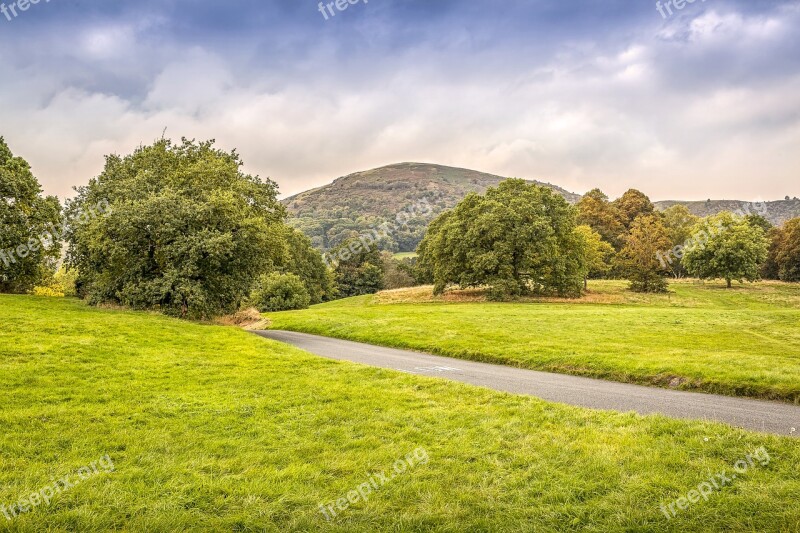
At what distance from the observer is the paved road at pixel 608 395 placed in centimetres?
1041

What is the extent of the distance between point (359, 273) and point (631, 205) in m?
52.8

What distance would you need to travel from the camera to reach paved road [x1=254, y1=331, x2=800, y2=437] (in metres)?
10.4

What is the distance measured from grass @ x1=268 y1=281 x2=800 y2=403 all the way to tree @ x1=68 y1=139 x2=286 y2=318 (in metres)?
6.90

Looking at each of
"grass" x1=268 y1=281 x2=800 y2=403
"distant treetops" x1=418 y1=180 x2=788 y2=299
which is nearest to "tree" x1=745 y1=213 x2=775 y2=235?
"distant treetops" x1=418 y1=180 x2=788 y2=299

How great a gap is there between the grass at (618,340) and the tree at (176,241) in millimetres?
6896

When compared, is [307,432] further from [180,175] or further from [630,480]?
[180,175]

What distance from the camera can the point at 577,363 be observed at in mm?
17375

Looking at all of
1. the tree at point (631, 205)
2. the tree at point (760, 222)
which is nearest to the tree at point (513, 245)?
the tree at point (631, 205)

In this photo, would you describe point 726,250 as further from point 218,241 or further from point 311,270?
point 311,270

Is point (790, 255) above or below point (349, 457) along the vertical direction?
above

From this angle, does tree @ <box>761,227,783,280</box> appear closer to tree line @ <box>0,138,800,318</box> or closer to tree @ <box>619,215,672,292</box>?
tree line @ <box>0,138,800,318</box>

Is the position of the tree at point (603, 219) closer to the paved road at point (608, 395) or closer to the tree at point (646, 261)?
the tree at point (646, 261)

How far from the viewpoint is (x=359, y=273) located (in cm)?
8950

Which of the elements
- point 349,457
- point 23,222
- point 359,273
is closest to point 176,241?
point 23,222
